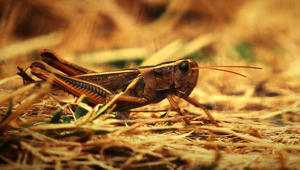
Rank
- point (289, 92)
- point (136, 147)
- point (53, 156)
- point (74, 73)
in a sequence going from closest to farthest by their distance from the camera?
point (53, 156)
point (136, 147)
point (74, 73)
point (289, 92)

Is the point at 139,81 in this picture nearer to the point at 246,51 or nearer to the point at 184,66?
the point at 184,66

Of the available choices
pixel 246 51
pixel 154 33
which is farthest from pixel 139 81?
pixel 154 33

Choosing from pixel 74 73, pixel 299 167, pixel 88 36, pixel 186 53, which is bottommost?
pixel 299 167

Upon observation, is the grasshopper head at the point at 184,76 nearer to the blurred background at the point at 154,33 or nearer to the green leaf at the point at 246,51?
the blurred background at the point at 154,33

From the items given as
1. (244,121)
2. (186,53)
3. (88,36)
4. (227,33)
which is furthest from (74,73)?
(227,33)

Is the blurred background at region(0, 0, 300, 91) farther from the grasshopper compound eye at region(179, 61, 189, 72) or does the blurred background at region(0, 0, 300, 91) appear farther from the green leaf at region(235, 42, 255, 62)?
the grasshopper compound eye at region(179, 61, 189, 72)

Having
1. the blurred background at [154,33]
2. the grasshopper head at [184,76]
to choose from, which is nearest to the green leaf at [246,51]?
the blurred background at [154,33]

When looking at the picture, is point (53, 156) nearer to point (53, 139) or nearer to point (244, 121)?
point (53, 139)
